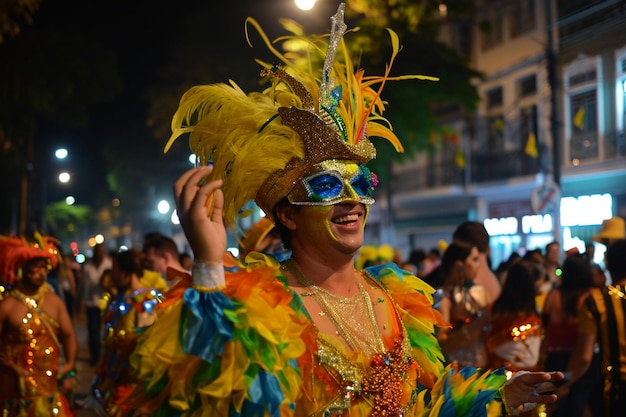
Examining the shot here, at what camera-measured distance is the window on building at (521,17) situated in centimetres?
2527

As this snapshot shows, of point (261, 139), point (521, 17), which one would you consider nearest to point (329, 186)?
point (261, 139)

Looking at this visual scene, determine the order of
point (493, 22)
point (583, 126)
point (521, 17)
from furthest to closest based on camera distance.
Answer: point (493, 22)
point (521, 17)
point (583, 126)

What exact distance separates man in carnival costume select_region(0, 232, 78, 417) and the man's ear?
151 inches

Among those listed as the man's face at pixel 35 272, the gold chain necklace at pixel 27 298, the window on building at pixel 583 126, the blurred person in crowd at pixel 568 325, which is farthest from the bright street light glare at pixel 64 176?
the blurred person in crowd at pixel 568 325

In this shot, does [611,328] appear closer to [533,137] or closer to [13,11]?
[13,11]

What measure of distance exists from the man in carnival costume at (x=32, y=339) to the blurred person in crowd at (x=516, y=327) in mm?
3376

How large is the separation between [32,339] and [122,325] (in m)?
0.70

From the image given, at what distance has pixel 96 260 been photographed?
13.9 m

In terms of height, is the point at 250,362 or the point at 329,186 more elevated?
the point at 329,186

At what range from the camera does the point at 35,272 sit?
656 centimetres

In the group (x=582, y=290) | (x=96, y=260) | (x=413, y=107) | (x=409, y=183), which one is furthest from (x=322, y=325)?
(x=409, y=183)

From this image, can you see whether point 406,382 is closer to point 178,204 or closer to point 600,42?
point 178,204

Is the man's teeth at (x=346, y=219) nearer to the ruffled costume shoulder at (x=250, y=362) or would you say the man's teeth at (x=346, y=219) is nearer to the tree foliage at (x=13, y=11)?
the ruffled costume shoulder at (x=250, y=362)

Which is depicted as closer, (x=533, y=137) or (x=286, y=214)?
(x=286, y=214)
